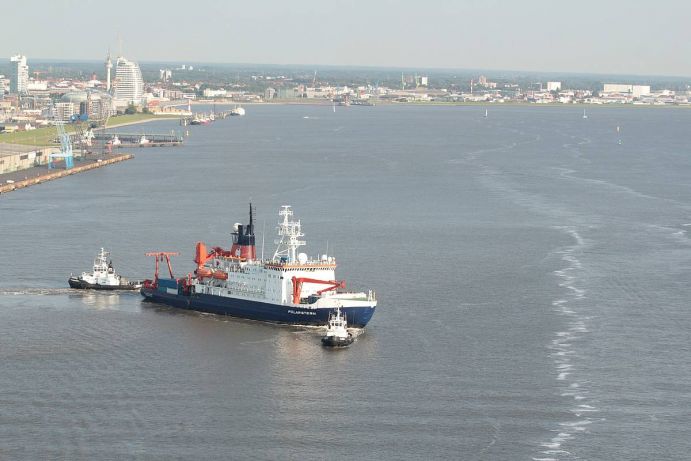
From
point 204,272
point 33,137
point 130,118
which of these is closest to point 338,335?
point 204,272

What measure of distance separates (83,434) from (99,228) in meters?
30.9

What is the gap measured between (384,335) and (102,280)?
12042mm

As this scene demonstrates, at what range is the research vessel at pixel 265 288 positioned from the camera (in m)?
40.0

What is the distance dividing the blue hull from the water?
0.53 m

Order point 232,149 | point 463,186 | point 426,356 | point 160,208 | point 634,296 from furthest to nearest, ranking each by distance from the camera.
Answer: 1. point 232,149
2. point 463,186
3. point 160,208
4. point 634,296
5. point 426,356

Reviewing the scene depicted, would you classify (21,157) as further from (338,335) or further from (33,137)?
(338,335)

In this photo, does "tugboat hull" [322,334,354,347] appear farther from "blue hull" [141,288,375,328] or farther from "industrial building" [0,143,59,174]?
"industrial building" [0,143,59,174]

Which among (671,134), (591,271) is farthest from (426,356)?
(671,134)

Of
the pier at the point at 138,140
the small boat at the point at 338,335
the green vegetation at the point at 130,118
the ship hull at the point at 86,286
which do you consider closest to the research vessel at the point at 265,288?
the small boat at the point at 338,335

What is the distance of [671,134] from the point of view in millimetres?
143625

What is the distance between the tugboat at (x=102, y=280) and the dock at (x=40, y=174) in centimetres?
3213

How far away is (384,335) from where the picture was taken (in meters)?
38.4

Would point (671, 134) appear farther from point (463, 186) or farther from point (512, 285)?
point (512, 285)

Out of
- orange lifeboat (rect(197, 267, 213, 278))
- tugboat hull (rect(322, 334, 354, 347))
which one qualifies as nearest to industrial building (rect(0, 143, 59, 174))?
orange lifeboat (rect(197, 267, 213, 278))
